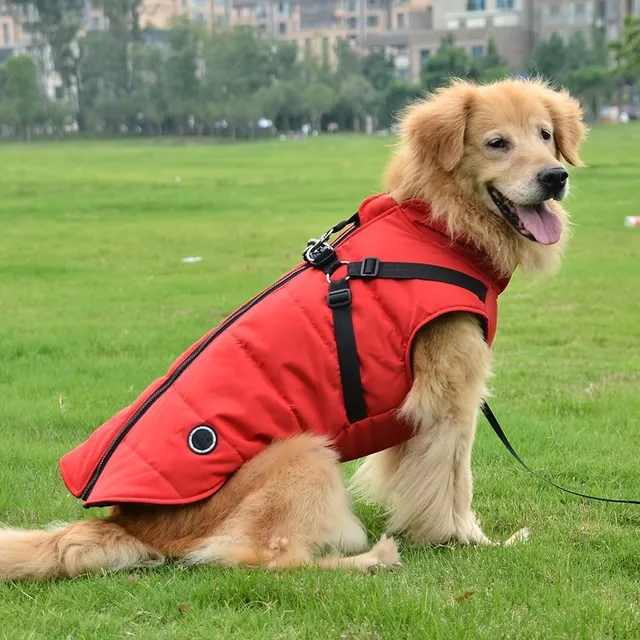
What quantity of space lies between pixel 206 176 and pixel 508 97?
3094 cm

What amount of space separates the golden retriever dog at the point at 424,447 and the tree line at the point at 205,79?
361ft

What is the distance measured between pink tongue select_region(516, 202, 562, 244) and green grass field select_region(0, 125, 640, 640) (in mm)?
1516

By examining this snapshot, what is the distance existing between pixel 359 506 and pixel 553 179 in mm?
2151

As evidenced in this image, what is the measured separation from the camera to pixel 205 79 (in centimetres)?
11744

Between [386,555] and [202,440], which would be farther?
[386,555]

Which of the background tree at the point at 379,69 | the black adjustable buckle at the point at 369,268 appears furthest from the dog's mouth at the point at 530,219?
the background tree at the point at 379,69

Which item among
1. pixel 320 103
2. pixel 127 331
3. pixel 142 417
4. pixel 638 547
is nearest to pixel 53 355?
pixel 127 331

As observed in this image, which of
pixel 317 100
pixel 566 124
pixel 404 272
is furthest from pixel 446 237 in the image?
pixel 317 100

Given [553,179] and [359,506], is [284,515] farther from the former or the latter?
[553,179]

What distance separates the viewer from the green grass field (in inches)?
142

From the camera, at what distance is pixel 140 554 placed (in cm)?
402

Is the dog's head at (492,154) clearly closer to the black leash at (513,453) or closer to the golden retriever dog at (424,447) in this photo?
the golden retriever dog at (424,447)

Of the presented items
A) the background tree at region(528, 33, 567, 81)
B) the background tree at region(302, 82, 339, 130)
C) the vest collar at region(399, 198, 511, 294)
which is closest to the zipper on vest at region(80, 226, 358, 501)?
the vest collar at region(399, 198, 511, 294)

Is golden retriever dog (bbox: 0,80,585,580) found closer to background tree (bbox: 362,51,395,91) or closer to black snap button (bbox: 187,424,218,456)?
black snap button (bbox: 187,424,218,456)
